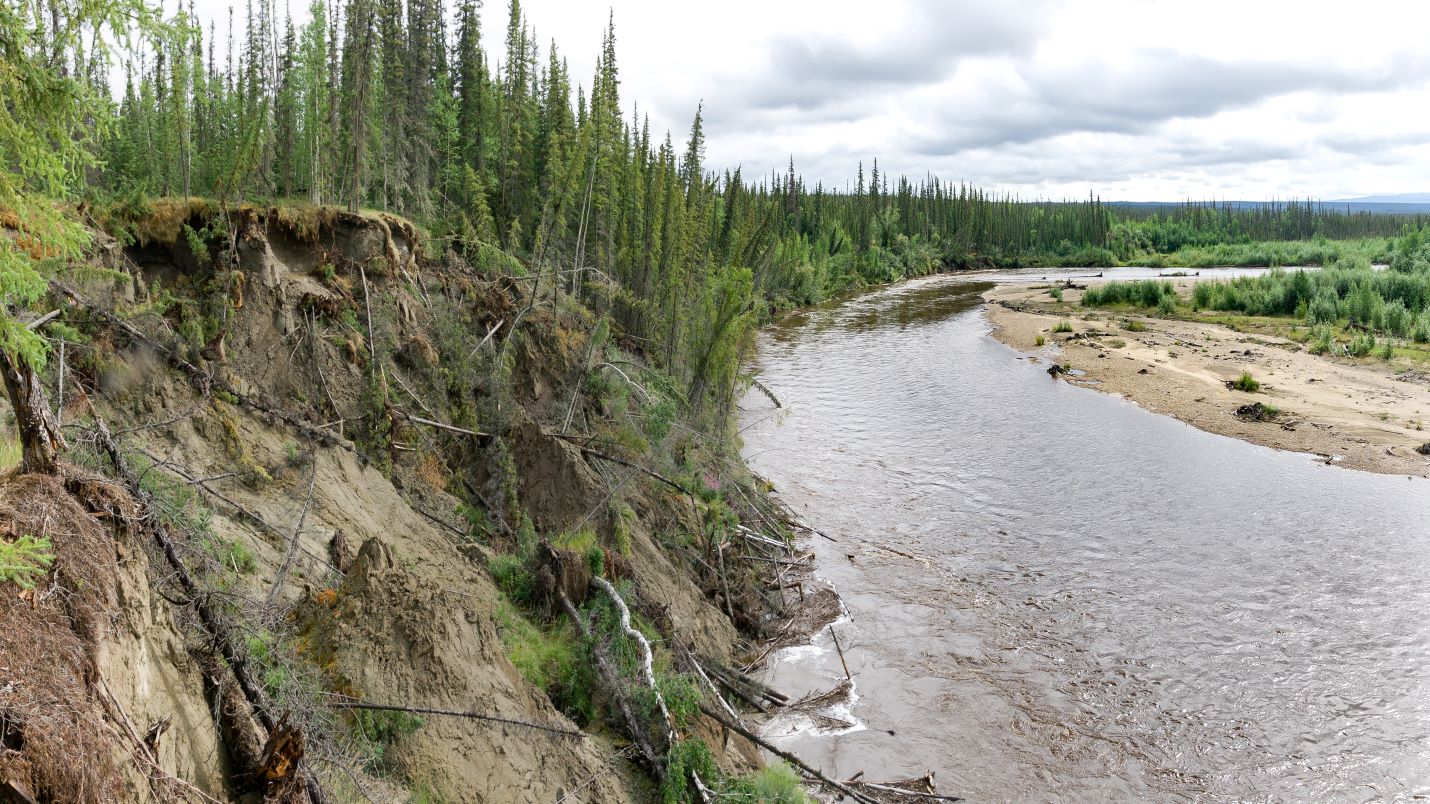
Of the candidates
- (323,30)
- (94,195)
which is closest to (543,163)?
(323,30)

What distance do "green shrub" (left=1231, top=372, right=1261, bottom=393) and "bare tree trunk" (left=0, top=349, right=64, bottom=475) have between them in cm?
3862

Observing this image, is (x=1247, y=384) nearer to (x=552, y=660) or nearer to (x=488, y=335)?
(x=488, y=335)

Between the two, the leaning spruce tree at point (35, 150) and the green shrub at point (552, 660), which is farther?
the green shrub at point (552, 660)

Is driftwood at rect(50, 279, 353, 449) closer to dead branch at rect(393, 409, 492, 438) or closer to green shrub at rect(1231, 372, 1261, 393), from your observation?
dead branch at rect(393, 409, 492, 438)

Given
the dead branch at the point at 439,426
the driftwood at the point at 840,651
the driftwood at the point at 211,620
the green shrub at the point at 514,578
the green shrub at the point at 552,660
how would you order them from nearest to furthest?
the driftwood at the point at 211,620 → the green shrub at the point at 552,660 → the green shrub at the point at 514,578 → the dead branch at the point at 439,426 → the driftwood at the point at 840,651

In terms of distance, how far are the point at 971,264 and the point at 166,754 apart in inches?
4999

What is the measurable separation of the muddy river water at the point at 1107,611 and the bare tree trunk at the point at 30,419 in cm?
910

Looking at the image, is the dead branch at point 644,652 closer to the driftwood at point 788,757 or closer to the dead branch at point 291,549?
the driftwood at point 788,757

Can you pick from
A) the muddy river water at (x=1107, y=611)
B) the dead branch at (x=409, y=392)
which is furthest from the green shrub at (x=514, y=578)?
the muddy river water at (x=1107, y=611)

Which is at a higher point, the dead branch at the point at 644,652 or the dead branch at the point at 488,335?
the dead branch at the point at 488,335

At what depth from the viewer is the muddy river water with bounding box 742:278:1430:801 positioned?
12102mm

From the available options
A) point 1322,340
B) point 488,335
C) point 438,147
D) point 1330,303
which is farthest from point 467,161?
point 1330,303

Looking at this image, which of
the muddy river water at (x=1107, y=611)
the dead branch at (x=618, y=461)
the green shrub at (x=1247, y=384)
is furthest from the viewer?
the green shrub at (x=1247, y=384)

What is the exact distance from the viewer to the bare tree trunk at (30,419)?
5.56 meters
